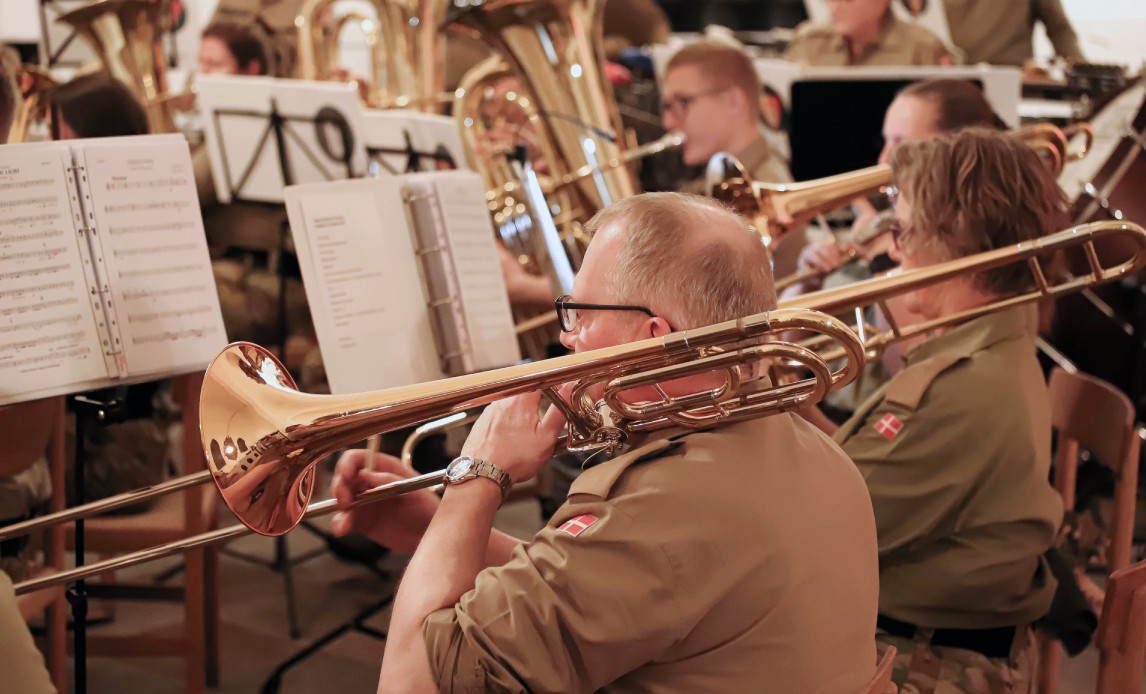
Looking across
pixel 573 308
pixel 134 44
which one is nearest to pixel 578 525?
pixel 573 308

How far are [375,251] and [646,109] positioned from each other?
10.0 ft

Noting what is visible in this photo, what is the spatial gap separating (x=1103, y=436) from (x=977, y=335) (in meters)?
0.48

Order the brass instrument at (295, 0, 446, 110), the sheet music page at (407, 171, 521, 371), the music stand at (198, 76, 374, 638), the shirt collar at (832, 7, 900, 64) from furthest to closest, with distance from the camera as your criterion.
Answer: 1. the shirt collar at (832, 7, 900, 64)
2. the brass instrument at (295, 0, 446, 110)
3. the music stand at (198, 76, 374, 638)
4. the sheet music page at (407, 171, 521, 371)

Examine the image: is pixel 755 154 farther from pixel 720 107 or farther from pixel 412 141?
pixel 412 141

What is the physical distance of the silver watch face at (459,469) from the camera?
146 cm

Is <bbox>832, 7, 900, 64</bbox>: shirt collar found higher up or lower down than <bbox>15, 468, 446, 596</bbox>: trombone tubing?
higher up

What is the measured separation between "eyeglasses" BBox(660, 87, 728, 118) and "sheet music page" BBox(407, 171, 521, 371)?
1.57 metres

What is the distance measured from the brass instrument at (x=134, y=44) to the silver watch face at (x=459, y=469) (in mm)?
2719

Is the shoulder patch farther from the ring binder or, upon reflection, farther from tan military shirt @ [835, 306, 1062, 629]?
the ring binder

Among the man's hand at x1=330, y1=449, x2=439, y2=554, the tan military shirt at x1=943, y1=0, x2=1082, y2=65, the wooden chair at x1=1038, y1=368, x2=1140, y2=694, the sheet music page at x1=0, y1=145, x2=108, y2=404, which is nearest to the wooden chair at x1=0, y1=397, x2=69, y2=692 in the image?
the sheet music page at x1=0, y1=145, x2=108, y2=404

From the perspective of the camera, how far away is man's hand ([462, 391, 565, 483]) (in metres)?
1.49

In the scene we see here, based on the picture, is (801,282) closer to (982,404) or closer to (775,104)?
(982,404)

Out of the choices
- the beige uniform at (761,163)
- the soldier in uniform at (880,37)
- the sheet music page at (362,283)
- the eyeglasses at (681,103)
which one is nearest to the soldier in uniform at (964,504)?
the sheet music page at (362,283)

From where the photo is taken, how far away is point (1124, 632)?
61.8 inches
